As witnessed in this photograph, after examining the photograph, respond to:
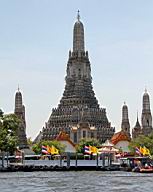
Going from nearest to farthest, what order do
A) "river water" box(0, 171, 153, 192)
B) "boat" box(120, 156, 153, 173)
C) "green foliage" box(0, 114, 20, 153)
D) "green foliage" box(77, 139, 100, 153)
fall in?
"river water" box(0, 171, 153, 192)
"boat" box(120, 156, 153, 173)
"green foliage" box(0, 114, 20, 153)
"green foliage" box(77, 139, 100, 153)

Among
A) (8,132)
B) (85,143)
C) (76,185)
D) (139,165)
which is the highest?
(85,143)

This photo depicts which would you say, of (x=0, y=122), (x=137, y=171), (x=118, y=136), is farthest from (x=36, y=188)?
(x=118, y=136)

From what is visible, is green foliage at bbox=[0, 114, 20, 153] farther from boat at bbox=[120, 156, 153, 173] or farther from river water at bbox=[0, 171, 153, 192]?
river water at bbox=[0, 171, 153, 192]

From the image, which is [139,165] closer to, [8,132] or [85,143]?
[8,132]

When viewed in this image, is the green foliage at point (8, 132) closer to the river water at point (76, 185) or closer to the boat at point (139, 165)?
the boat at point (139, 165)

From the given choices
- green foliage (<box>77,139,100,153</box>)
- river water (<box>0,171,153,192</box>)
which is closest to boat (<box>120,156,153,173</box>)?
river water (<box>0,171,153,192</box>)

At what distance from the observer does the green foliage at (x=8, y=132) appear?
10025 cm

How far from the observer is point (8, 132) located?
103375 mm

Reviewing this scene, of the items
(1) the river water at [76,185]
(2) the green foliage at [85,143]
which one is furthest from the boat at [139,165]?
(2) the green foliage at [85,143]

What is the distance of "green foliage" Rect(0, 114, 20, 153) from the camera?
100 m

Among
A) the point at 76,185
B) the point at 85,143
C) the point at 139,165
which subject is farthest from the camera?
the point at 85,143

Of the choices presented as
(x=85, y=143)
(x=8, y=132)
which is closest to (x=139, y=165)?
(x=8, y=132)

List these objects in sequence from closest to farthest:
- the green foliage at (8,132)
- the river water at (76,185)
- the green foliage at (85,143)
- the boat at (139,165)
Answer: the river water at (76,185), the boat at (139,165), the green foliage at (8,132), the green foliage at (85,143)

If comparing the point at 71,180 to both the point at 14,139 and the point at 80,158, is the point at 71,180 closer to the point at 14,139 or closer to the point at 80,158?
the point at 14,139
